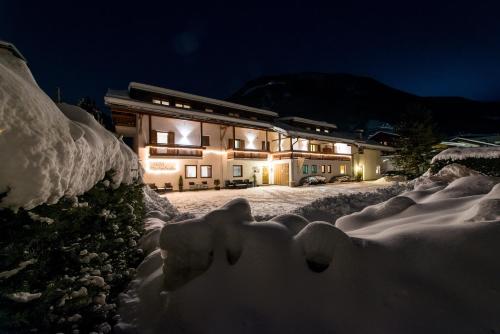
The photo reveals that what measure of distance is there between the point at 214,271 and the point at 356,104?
339 feet

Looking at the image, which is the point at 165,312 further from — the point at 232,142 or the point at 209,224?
the point at 232,142

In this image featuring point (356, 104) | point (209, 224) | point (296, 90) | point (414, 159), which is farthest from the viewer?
point (296, 90)

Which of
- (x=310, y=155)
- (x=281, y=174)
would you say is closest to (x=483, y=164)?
(x=310, y=155)

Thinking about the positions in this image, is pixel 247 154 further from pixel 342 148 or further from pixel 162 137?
pixel 342 148

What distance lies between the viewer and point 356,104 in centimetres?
9119

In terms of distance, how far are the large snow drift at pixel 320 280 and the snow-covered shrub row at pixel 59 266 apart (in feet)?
2.01

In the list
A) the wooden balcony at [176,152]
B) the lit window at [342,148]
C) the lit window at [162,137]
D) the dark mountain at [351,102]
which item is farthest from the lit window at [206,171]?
the dark mountain at [351,102]

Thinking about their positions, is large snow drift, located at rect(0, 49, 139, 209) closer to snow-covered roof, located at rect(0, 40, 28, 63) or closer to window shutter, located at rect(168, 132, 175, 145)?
snow-covered roof, located at rect(0, 40, 28, 63)

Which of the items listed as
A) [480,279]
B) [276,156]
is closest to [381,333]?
[480,279]

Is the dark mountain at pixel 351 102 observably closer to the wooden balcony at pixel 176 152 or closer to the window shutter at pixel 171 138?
the wooden balcony at pixel 176 152

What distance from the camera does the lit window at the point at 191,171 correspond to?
797 inches

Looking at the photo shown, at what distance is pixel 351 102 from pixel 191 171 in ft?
301

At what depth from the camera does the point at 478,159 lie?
37.2ft

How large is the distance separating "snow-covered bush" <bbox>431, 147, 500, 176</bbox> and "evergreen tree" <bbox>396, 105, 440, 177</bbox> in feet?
34.6
